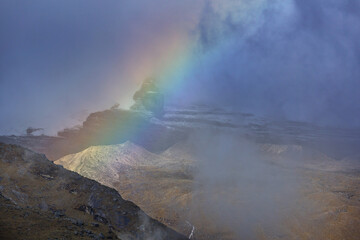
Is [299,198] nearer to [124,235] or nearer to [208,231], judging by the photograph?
[208,231]

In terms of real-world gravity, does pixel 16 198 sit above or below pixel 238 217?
above

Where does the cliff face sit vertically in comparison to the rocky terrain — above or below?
above

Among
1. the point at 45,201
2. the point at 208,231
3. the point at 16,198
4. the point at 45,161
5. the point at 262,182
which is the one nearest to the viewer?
the point at 16,198

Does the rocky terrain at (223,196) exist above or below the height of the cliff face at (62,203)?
below

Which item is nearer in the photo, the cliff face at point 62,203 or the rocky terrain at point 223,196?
the cliff face at point 62,203

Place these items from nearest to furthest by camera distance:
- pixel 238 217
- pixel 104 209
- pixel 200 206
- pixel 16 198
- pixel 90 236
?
pixel 90 236
pixel 16 198
pixel 104 209
pixel 238 217
pixel 200 206

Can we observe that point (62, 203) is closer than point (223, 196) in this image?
Yes

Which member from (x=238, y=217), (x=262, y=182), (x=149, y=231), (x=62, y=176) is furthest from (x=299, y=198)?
(x=62, y=176)

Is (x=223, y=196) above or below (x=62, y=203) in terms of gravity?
below
